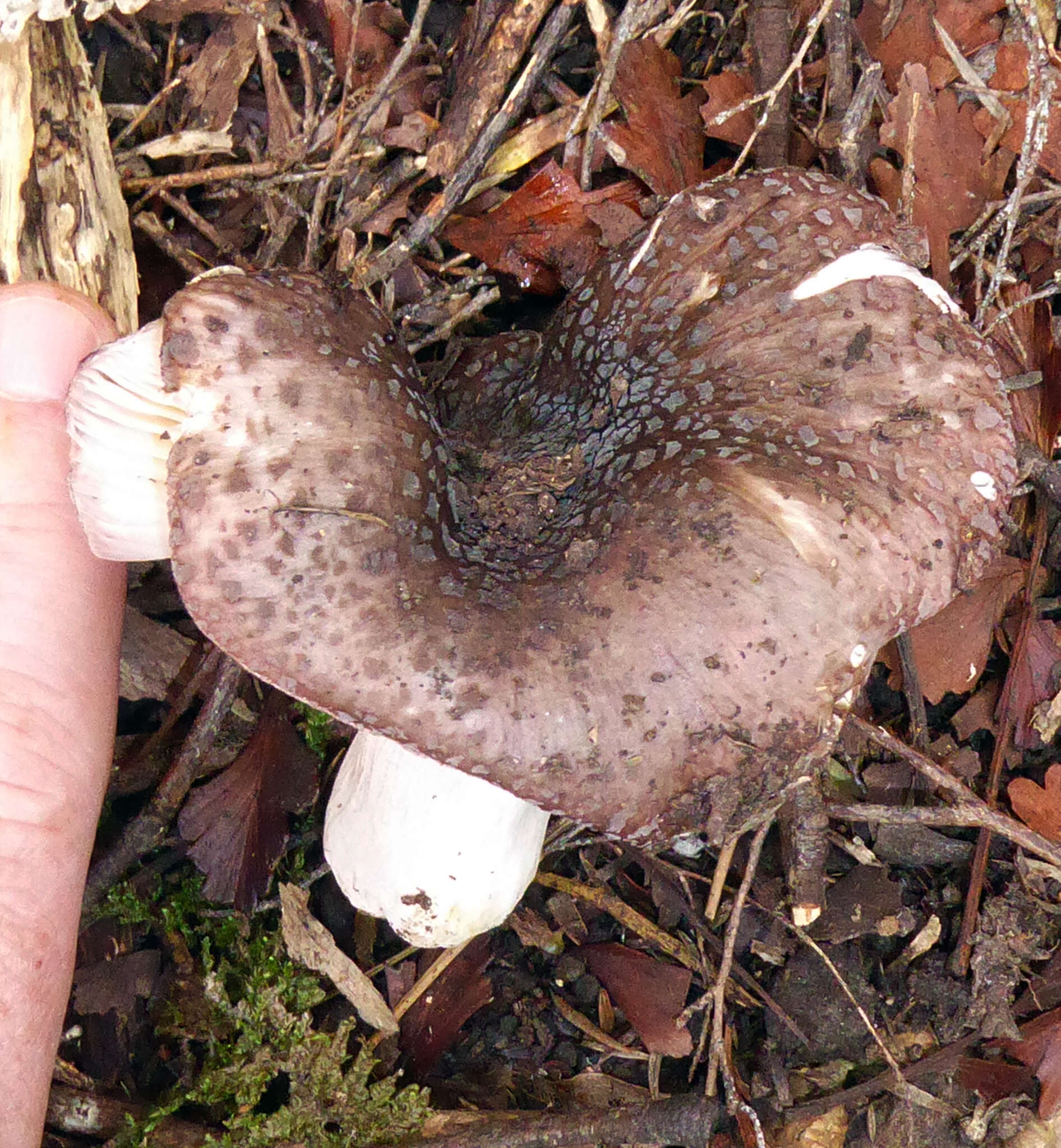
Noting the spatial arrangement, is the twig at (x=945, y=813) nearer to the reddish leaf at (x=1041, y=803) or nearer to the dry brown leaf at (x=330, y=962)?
the reddish leaf at (x=1041, y=803)

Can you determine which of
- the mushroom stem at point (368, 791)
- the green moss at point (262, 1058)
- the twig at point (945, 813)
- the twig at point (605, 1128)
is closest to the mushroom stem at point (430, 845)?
the mushroom stem at point (368, 791)

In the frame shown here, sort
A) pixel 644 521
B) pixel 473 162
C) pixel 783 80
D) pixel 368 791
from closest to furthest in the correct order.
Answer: pixel 644 521 → pixel 368 791 → pixel 783 80 → pixel 473 162

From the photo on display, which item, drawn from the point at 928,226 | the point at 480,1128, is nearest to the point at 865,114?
the point at 928,226

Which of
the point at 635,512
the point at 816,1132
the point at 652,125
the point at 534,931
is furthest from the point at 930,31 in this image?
the point at 816,1132

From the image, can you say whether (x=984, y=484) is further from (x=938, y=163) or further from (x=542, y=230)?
(x=542, y=230)

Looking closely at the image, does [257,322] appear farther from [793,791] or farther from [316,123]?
[793,791]

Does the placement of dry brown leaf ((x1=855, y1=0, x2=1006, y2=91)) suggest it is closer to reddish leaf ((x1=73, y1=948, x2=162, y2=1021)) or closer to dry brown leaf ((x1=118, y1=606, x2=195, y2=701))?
dry brown leaf ((x1=118, y1=606, x2=195, y2=701))
